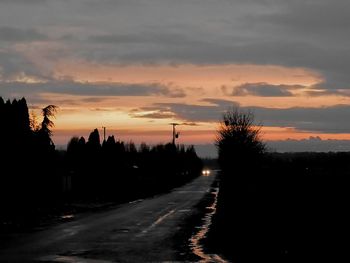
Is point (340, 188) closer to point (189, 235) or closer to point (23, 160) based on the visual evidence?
point (189, 235)

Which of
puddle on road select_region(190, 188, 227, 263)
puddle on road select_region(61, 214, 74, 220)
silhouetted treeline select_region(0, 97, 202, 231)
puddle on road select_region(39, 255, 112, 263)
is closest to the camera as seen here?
puddle on road select_region(39, 255, 112, 263)

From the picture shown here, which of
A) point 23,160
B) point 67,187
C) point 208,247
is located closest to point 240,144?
point 67,187

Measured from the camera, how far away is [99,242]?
19156mm

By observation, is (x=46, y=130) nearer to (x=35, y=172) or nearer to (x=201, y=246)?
(x=35, y=172)

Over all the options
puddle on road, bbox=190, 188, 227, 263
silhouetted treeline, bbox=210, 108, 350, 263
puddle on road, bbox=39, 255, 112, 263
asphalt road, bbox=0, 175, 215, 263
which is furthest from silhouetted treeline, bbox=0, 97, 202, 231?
puddle on road, bbox=39, 255, 112, 263

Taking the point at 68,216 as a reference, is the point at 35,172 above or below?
above

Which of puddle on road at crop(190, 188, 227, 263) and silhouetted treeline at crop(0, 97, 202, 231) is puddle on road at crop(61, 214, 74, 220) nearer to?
silhouetted treeline at crop(0, 97, 202, 231)

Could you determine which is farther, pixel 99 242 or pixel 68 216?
pixel 68 216

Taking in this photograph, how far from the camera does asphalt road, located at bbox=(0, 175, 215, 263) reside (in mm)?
15773

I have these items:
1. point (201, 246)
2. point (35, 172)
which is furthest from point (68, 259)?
point (35, 172)

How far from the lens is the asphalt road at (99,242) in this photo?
15.8 metres

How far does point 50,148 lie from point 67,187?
7.64 meters

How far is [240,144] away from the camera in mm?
46688

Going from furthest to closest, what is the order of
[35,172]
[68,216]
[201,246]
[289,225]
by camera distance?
[35,172], [68,216], [201,246], [289,225]
